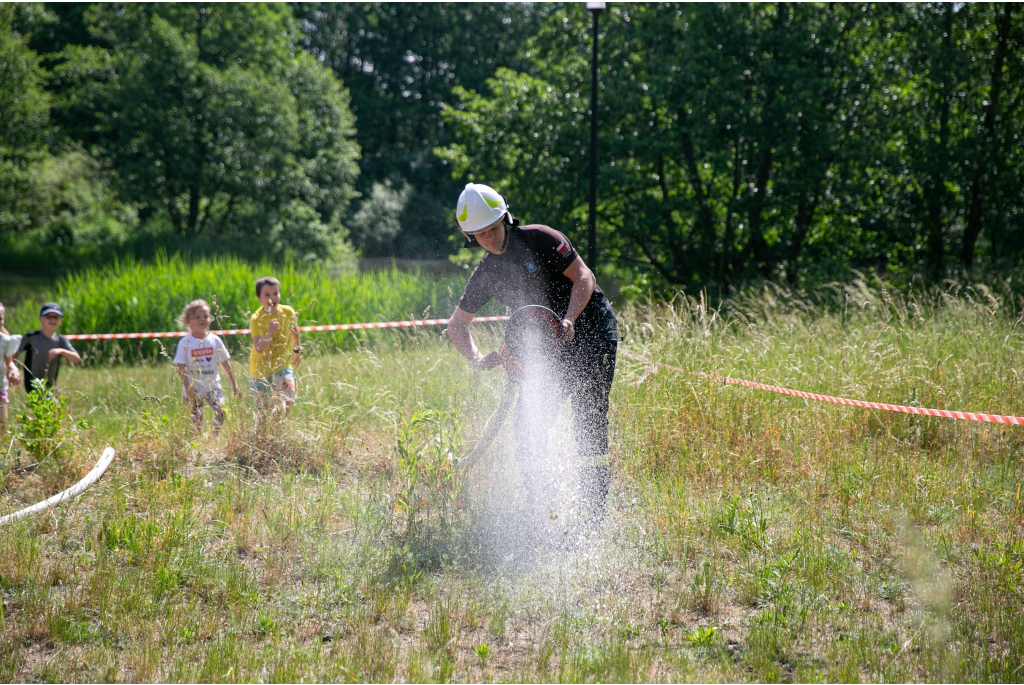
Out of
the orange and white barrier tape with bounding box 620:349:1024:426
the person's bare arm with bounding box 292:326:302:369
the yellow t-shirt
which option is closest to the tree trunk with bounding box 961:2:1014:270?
the orange and white barrier tape with bounding box 620:349:1024:426

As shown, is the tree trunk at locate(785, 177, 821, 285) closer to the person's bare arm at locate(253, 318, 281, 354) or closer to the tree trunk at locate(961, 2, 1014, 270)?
the tree trunk at locate(961, 2, 1014, 270)

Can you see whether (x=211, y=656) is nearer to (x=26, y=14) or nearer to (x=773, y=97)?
(x=773, y=97)

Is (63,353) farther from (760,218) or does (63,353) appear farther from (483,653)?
(760,218)

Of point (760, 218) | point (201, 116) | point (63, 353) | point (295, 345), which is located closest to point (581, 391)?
point (295, 345)

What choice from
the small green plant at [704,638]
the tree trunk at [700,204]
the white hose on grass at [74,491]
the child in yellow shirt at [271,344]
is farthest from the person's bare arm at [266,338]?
the tree trunk at [700,204]

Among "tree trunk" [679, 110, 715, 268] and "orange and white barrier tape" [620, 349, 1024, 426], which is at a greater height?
"tree trunk" [679, 110, 715, 268]

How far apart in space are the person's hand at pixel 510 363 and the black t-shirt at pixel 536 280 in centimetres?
33

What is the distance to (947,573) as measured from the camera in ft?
13.0

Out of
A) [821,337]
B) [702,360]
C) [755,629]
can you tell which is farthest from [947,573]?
[821,337]

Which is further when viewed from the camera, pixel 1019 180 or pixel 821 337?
pixel 1019 180

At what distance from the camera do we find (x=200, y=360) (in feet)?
22.8

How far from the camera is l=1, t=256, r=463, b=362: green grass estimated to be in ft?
42.8

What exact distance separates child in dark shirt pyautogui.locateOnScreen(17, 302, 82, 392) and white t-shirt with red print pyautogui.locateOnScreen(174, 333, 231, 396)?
1.21 meters

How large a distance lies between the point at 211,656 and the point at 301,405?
3635 mm
